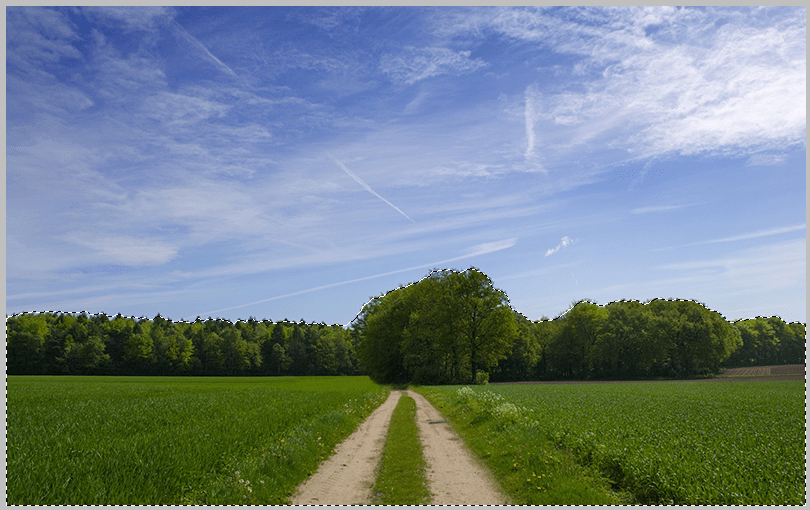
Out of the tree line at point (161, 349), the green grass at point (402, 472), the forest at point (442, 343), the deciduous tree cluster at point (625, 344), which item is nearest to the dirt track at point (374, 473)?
the green grass at point (402, 472)

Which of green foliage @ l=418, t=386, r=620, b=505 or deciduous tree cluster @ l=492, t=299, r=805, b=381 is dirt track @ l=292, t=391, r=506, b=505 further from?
deciduous tree cluster @ l=492, t=299, r=805, b=381

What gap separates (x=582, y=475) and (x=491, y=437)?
6769 millimetres

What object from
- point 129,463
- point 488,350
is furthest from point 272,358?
point 129,463

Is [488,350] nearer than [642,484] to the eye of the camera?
No

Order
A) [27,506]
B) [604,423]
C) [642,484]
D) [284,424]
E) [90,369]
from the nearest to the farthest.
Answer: [27,506]
[642,484]
[604,423]
[284,424]
[90,369]

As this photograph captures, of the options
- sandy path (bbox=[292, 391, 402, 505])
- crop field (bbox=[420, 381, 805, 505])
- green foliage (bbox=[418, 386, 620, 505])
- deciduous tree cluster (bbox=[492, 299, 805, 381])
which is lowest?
sandy path (bbox=[292, 391, 402, 505])

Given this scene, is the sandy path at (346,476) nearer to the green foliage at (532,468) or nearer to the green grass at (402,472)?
the green grass at (402,472)

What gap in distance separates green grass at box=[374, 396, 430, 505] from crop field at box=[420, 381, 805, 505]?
2.18 meters

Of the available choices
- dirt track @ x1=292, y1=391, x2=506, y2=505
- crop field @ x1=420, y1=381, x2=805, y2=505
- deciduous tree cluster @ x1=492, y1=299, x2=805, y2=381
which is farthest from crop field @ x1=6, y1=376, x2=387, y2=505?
deciduous tree cluster @ x1=492, y1=299, x2=805, y2=381

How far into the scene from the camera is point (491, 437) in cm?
1794

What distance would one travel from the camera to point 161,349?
123m

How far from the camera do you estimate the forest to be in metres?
65.6

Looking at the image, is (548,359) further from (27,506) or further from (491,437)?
(27,506)

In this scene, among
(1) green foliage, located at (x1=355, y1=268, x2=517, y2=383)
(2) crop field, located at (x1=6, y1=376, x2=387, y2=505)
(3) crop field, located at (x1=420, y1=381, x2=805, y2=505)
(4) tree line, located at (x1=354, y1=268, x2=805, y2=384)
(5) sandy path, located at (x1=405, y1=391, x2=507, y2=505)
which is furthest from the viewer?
(4) tree line, located at (x1=354, y1=268, x2=805, y2=384)
